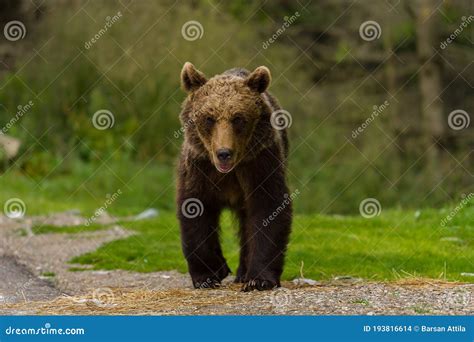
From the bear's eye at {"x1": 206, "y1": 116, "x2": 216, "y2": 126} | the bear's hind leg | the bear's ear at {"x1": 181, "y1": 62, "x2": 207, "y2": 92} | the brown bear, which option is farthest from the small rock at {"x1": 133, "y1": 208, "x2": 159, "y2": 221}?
the bear's eye at {"x1": 206, "y1": 116, "x2": 216, "y2": 126}

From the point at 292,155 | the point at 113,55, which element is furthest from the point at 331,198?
the point at 113,55

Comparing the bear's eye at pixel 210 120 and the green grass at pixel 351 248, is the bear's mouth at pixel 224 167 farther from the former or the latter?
the green grass at pixel 351 248

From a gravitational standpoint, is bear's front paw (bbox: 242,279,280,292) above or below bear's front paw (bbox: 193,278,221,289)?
above

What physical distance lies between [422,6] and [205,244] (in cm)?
1335

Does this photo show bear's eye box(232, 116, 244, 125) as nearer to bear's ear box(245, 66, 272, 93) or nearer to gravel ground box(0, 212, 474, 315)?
bear's ear box(245, 66, 272, 93)

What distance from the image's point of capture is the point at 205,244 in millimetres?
8648

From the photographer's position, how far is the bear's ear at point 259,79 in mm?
8312

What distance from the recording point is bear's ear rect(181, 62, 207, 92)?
27.5ft

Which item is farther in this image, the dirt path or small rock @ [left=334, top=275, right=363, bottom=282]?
small rock @ [left=334, top=275, right=363, bottom=282]

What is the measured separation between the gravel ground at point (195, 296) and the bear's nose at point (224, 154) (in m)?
1.12

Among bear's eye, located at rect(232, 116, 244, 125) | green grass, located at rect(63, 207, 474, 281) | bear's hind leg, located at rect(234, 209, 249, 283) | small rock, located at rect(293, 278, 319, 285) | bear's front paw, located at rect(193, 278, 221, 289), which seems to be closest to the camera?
bear's eye, located at rect(232, 116, 244, 125)

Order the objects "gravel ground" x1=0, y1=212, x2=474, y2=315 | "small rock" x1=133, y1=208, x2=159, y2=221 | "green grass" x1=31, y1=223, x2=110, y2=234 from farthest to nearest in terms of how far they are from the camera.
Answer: "small rock" x1=133, y1=208, x2=159, y2=221 < "green grass" x1=31, y1=223, x2=110, y2=234 < "gravel ground" x1=0, y1=212, x2=474, y2=315

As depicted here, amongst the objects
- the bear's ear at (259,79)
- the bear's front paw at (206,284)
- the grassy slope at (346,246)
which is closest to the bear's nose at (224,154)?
the bear's ear at (259,79)

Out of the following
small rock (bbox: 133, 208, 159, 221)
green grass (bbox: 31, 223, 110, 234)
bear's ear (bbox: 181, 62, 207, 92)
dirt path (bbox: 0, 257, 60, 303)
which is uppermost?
bear's ear (bbox: 181, 62, 207, 92)
